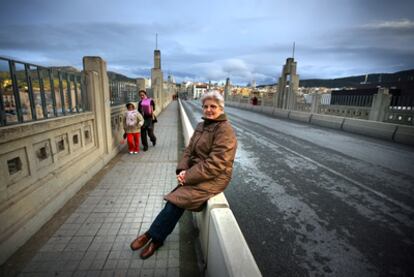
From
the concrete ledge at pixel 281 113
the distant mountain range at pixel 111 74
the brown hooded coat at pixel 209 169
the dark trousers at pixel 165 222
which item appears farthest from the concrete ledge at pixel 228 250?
the concrete ledge at pixel 281 113

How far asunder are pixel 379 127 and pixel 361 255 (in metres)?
10.1

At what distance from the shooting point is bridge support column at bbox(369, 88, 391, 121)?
1104cm

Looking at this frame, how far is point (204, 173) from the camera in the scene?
2.39 metres

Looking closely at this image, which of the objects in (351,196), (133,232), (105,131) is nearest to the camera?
(133,232)

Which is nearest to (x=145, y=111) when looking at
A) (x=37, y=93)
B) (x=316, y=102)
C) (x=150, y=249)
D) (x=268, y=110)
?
(x=37, y=93)

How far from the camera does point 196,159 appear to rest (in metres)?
2.74

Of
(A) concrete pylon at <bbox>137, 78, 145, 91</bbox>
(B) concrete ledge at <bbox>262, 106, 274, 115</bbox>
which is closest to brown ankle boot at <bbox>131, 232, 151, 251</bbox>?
(A) concrete pylon at <bbox>137, 78, 145, 91</bbox>

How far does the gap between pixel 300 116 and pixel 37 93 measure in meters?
17.0

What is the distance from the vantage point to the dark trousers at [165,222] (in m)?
2.60

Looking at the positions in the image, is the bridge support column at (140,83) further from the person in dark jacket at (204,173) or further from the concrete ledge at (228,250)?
the concrete ledge at (228,250)

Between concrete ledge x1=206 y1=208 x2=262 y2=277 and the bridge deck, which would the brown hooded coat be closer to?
concrete ledge x1=206 y1=208 x2=262 y2=277

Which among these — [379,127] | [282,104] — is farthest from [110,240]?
[282,104]

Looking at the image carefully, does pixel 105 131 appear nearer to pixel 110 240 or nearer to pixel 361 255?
pixel 110 240

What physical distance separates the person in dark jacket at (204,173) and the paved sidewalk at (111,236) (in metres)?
0.22
